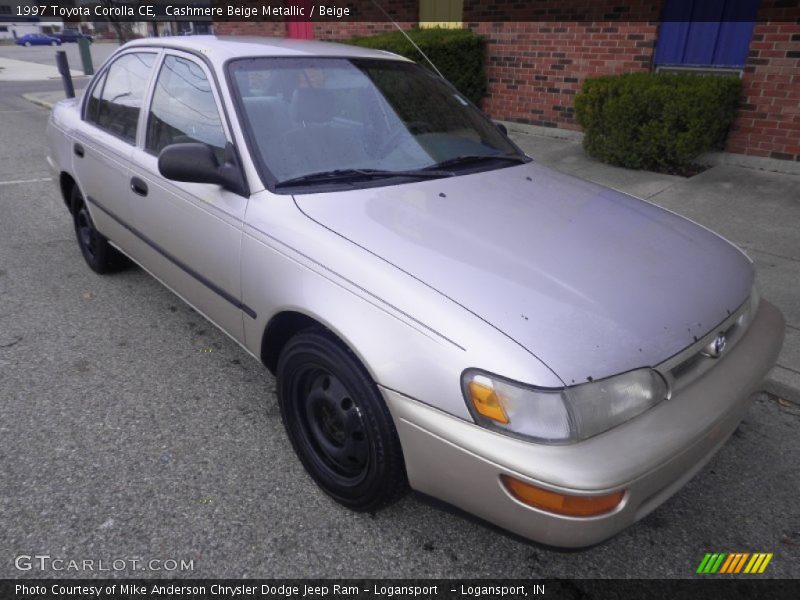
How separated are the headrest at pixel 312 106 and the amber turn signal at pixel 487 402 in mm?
1584

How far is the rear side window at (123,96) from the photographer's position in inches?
134

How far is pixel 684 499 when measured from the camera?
7.92ft

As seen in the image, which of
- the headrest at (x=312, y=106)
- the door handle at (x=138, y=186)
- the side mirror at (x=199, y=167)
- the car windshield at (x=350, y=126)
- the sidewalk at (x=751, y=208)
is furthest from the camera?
the sidewalk at (x=751, y=208)

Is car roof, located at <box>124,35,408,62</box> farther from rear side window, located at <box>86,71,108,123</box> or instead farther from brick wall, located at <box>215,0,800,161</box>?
brick wall, located at <box>215,0,800,161</box>

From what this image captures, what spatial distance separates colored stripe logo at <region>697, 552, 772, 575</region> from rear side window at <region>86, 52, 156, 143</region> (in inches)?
133

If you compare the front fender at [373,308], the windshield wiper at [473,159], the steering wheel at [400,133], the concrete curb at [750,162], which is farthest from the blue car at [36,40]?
the front fender at [373,308]

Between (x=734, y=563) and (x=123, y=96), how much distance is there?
12.7ft

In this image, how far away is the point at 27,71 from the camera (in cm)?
2128

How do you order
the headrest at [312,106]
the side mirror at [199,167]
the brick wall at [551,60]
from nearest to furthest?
1. the side mirror at [199,167]
2. the headrest at [312,106]
3. the brick wall at [551,60]

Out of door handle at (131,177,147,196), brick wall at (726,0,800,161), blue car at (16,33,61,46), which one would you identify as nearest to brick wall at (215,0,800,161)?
brick wall at (726,0,800,161)

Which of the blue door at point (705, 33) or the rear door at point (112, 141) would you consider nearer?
the rear door at point (112, 141)

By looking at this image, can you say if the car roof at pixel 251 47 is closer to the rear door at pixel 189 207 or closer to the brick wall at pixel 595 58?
the rear door at pixel 189 207
